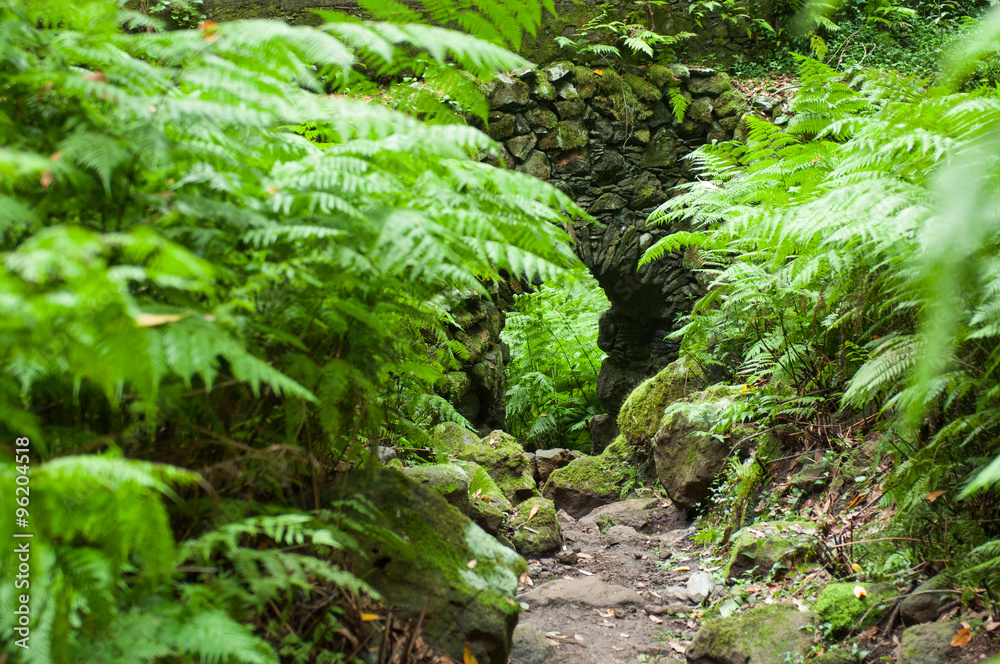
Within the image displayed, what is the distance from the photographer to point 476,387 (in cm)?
733

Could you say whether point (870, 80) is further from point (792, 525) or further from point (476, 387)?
point (476, 387)

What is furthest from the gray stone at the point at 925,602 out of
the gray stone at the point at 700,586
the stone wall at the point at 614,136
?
the stone wall at the point at 614,136

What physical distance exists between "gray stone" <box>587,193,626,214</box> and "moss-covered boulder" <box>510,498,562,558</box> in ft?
15.3

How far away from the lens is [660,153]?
780 cm

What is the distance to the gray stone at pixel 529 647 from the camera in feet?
7.55

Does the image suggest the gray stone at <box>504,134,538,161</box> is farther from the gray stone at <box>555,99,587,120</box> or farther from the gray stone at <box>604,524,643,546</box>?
the gray stone at <box>604,524,643,546</box>

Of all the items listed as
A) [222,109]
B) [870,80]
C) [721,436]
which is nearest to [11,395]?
[222,109]

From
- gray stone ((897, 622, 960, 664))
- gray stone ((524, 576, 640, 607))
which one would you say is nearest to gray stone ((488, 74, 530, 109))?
gray stone ((524, 576, 640, 607))

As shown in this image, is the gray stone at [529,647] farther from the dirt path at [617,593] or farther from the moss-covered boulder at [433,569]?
the moss-covered boulder at [433,569]

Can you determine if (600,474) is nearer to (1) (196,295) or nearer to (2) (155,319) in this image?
(1) (196,295)

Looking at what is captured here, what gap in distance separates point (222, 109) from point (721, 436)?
358 cm

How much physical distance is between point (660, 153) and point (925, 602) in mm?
6756

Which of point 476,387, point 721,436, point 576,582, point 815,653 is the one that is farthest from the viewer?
point 476,387

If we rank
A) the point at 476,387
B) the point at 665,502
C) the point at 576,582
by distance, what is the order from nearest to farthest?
the point at 576,582, the point at 665,502, the point at 476,387
